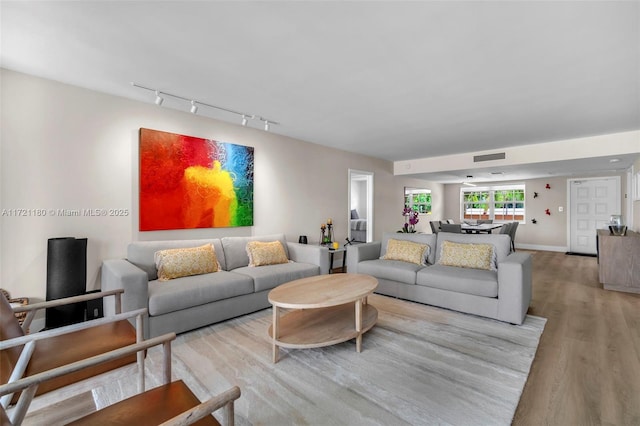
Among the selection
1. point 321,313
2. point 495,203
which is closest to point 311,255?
point 321,313

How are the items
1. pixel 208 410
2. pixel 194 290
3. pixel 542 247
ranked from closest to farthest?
pixel 208 410 → pixel 194 290 → pixel 542 247

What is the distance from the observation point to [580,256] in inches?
279

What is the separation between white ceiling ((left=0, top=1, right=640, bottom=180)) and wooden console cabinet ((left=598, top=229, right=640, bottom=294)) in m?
1.69

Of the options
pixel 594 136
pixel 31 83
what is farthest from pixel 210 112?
pixel 594 136

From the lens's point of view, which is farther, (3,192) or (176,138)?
(176,138)

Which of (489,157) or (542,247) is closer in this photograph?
(489,157)

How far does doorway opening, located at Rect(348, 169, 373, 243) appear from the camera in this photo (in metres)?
6.46

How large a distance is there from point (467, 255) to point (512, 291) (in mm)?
717

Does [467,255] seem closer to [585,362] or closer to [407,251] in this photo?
[407,251]

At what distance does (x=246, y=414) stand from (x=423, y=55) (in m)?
2.81

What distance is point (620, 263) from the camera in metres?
4.15

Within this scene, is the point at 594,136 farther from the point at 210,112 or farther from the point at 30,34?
the point at 30,34

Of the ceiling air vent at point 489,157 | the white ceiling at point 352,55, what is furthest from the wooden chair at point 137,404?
the ceiling air vent at point 489,157

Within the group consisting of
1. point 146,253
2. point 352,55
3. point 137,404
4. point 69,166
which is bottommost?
point 137,404
